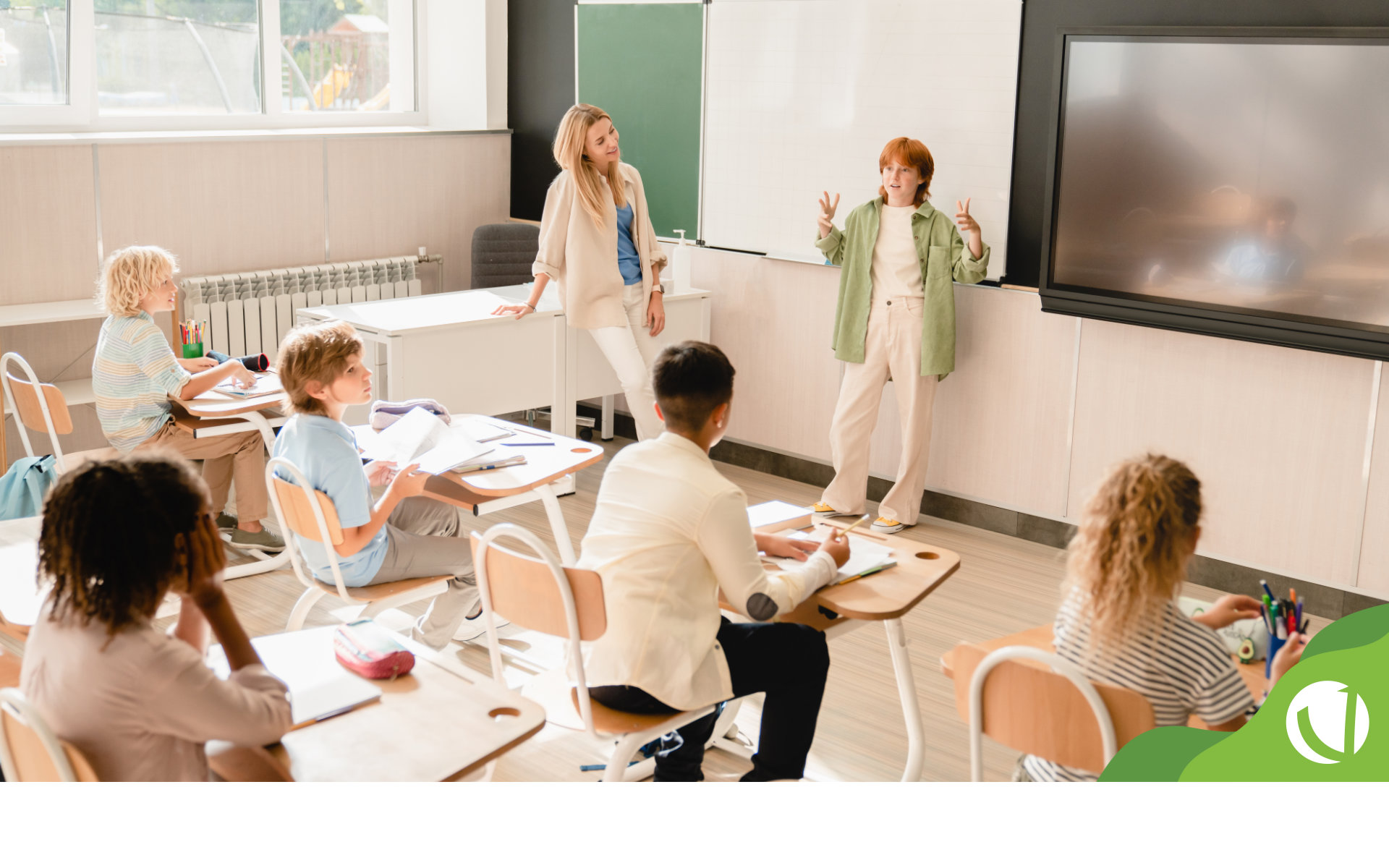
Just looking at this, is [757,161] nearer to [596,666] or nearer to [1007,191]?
[1007,191]

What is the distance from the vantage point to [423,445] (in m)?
3.35

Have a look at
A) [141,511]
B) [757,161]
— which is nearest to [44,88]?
[757,161]

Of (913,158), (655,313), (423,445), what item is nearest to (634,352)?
(655,313)

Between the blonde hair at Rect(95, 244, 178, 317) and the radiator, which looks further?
the radiator

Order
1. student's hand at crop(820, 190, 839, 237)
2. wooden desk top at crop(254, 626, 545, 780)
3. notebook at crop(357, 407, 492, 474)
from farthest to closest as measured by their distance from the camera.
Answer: student's hand at crop(820, 190, 839, 237)
notebook at crop(357, 407, 492, 474)
wooden desk top at crop(254, 626, 545, 780)

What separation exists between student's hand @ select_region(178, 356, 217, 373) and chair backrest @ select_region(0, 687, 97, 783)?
278cm

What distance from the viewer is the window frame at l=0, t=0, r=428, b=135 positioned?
530 cm

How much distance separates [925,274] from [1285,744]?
9.67ft

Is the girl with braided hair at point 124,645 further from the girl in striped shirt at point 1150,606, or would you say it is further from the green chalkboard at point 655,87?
the green chalkboard at point 655,87

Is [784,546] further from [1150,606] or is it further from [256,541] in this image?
[256,541]

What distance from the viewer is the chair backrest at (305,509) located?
2957 mm

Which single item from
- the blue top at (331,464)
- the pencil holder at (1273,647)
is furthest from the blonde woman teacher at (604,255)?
the pencil holder at (1273,647)

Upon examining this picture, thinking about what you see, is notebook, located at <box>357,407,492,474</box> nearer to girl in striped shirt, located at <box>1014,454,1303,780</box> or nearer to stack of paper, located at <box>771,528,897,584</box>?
stack of paper, located at <box>771,528,897,584</box>
